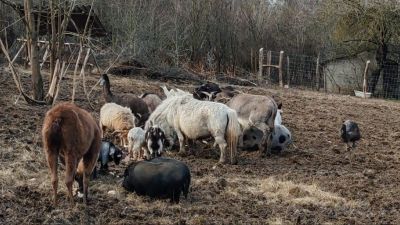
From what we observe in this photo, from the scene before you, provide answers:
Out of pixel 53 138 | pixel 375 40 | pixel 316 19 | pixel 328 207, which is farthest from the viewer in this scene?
pixel 316 19

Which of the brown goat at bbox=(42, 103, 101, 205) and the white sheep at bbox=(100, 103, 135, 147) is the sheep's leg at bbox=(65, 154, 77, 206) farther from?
the white sheep at bbox=(100, 103, 135, 147)

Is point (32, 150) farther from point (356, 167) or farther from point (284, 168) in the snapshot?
point (356, 167)

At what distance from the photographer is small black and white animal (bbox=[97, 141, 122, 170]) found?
7.97m

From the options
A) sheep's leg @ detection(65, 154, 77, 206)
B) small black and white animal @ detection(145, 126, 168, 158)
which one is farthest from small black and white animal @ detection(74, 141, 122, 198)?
sheep's leg @ detection(65, 154, 77, 206)

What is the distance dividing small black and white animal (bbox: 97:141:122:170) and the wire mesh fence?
18182 millimetres

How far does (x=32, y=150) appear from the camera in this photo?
28.6 ft

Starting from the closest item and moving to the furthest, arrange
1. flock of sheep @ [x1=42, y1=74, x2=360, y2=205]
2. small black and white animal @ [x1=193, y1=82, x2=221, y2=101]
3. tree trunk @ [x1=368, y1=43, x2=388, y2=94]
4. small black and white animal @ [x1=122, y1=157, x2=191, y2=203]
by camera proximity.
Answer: flock of sheep @ [x1=42, y1=74, x2=360, y2=205]
small black and white animal @ [x1=122, y1=157, x2=191, y2=203]
small black and white animal @ [x1=193, y1=82, x2=221, y2=101]
tree trunk @ [x1=368, y1=43, x2=388, y2=94]

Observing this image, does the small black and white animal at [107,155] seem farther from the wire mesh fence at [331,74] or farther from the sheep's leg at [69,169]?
the wire mesh fence at [331,74]

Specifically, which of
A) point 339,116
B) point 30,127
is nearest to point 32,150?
point 30,127

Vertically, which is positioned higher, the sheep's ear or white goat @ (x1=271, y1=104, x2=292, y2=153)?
the sheep's ear

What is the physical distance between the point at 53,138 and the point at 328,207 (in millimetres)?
3225

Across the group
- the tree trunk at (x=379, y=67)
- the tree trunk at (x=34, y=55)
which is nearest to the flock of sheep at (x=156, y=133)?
the tree trunk at (x=34, y=55)

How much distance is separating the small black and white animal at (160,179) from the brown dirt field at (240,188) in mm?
106

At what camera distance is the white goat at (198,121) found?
31.5ft
